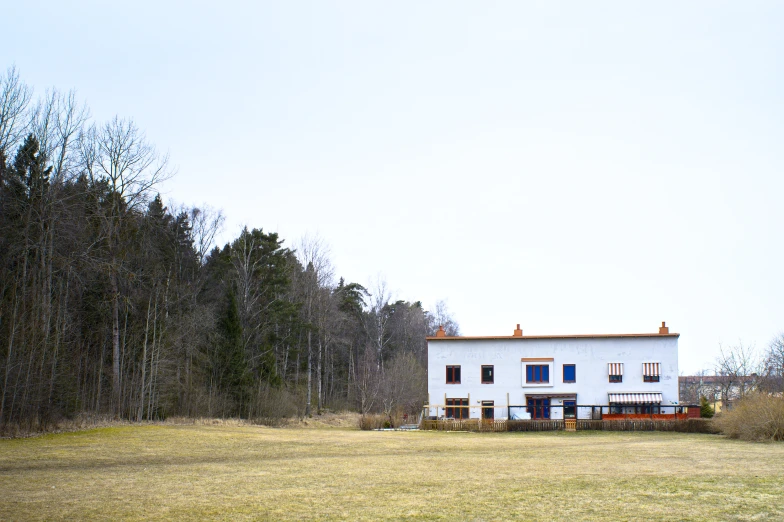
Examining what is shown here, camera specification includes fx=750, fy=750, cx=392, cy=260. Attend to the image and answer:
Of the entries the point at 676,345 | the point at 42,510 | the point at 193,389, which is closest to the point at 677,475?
the point at 42,510

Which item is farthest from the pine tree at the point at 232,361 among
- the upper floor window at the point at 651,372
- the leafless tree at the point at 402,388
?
the upper floor window at the point at 651,372

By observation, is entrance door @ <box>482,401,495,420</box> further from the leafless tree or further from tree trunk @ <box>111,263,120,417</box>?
tree trunk @ <box>111,263,120,417</box>

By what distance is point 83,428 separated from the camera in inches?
1196

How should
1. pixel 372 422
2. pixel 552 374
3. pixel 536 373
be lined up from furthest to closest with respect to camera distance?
pixel 536 373
pixel 552 374
pixel 372 422

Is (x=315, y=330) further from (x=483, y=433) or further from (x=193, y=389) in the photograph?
(x=483, y=433)

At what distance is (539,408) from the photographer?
2052 inches

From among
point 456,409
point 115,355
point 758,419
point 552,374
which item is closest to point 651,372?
point 552,374

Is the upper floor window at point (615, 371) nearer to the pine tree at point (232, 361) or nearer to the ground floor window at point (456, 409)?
the ground floor window at point (456, 409)

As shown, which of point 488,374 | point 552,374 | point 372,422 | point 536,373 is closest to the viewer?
point 372,422

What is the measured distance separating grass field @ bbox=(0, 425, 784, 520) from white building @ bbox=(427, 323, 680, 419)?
26332 millimetres

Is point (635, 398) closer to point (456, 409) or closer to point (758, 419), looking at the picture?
point (456, 409)

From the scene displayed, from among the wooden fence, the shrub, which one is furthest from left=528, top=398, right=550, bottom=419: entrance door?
the shrub

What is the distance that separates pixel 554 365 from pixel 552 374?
661mm

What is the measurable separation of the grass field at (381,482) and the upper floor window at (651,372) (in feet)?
87.4
